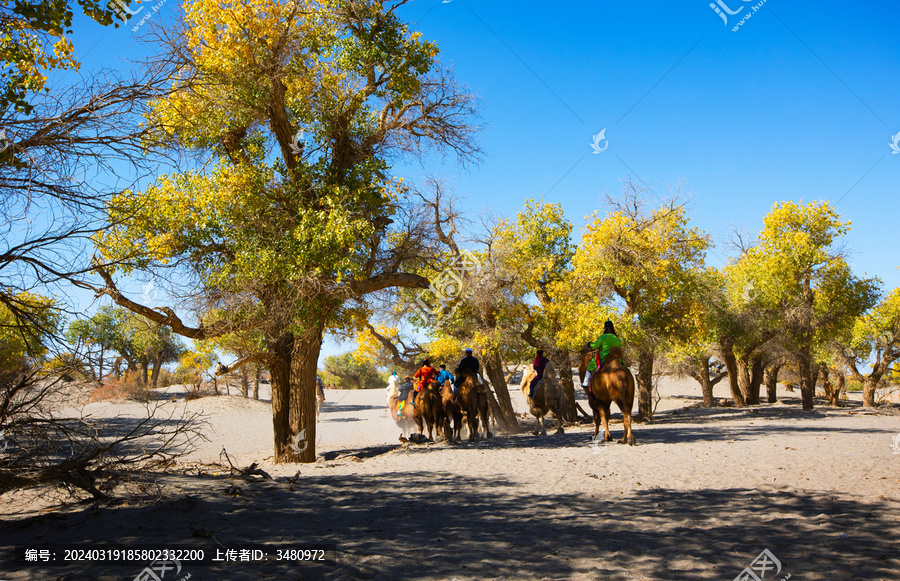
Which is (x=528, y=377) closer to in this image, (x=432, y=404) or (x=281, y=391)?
(x=432, y=404)

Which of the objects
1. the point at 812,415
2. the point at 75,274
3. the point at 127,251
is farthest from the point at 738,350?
the point at 75,274

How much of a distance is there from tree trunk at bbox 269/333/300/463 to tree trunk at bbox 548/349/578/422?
11.7m

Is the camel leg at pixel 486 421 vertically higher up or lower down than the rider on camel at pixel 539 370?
lower down

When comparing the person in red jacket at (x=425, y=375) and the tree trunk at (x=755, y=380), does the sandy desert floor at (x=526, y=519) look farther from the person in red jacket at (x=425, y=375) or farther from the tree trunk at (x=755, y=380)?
the tree trunk at (x=755, y=380)

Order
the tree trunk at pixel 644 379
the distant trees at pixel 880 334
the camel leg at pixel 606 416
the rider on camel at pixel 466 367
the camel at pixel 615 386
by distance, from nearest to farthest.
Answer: the camel at pixel 615 386 → the camel leg at pixel 606 416 → the rider on camel at pixel 466 367 → the tree trunk at pixel 644 379 → the distant trees at pixel 880 334

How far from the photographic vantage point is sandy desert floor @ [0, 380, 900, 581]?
439 centimetres

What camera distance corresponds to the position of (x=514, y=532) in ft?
18.3

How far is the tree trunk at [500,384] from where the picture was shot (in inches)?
748

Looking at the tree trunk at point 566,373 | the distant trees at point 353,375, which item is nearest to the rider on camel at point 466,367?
the tree trunk at point 566,373

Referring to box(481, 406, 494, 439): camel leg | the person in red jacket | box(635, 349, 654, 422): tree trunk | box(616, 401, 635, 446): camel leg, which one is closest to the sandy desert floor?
box(616, 401, 635, 446): camel leg

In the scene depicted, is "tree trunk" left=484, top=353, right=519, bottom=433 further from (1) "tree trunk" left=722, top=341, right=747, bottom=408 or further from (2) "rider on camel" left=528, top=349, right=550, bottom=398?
(1) "tree trunk" left=722, top=341, right=747, bottom=408

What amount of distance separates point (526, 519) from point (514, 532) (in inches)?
22.2

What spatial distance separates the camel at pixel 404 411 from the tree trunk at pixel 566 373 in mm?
6450

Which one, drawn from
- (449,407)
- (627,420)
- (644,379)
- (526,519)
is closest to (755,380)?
(644,379)
